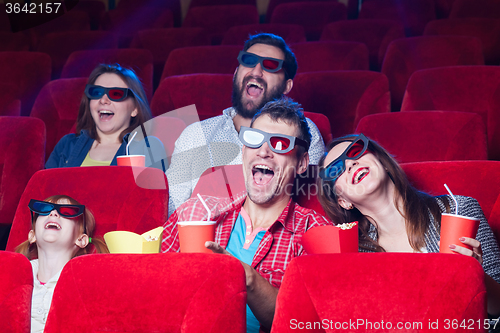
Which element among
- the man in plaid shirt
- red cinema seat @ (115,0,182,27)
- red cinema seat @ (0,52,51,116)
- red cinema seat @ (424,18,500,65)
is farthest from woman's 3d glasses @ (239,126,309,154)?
red cinema seat @ (115,0,182,27)

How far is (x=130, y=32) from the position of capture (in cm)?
243

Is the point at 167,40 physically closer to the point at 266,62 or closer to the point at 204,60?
the point at 204,60

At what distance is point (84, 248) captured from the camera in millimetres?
887

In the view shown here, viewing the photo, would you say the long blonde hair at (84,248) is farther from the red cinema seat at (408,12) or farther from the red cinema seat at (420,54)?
the red cinema seat at (408,12)

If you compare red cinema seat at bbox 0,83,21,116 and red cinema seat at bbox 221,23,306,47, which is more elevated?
red cinema seat at bbox 221,23,306,47

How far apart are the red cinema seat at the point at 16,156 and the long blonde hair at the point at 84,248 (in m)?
0.29

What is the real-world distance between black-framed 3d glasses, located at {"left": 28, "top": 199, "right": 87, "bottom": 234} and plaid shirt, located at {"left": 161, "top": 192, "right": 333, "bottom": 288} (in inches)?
6.1

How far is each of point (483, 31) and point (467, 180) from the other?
49.5 inches

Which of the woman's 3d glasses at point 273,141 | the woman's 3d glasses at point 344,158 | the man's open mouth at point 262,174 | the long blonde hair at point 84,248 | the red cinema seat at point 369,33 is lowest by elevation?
the long blonde hair at point 84,248

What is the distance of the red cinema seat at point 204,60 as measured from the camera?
174 centimetres

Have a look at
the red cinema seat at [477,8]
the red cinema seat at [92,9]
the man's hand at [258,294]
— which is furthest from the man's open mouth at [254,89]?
the red cinema seat at [92,9]

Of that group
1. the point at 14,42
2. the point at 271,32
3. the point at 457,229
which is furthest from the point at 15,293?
the point at 14,42

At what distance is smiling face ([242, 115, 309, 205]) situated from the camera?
0.87m

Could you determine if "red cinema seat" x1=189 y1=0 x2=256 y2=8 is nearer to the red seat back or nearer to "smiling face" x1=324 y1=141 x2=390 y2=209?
the red seat back
